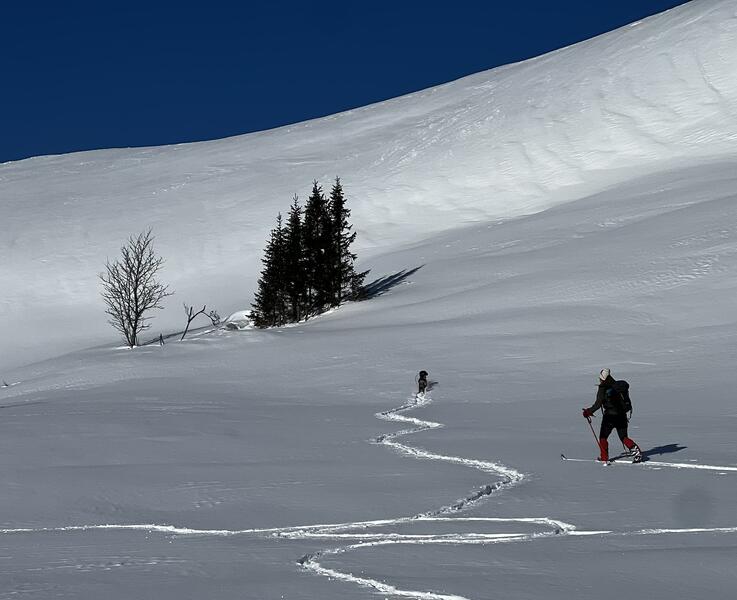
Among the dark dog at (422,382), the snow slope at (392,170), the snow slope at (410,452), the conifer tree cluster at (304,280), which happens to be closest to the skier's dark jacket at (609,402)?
the snow slope at (410,452)

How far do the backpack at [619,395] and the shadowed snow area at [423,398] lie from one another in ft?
3.06

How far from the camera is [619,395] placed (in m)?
14.9

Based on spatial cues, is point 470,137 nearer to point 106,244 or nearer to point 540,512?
point 106,244

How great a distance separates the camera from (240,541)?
902cm

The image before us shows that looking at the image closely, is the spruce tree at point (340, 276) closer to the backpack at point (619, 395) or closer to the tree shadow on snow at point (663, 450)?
the tree shadow on snow at point (663, 450)

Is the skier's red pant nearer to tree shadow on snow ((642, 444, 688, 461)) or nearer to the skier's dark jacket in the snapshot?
the skier's dark jacket

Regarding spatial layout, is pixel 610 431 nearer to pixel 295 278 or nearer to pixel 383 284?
pixel 295 278

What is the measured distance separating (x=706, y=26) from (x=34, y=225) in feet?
194

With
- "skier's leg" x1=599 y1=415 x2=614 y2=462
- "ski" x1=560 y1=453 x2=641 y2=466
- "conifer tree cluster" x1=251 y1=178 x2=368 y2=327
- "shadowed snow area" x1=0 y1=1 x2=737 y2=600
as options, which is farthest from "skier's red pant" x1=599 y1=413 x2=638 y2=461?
"conifer tree cluster" x1=251 y1=178 x2=368 y2=327

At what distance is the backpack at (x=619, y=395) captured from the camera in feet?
48.5

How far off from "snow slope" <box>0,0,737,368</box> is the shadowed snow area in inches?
16.3

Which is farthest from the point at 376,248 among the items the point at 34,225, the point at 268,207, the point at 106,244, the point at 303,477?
the point at 303,477

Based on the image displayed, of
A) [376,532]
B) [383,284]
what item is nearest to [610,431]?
[376,532]

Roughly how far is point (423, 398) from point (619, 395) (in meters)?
8.34
